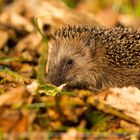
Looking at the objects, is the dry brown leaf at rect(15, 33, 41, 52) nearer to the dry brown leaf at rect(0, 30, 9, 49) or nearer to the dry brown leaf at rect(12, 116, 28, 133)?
the dry brown leaf at rect(0, 30, 9, 49)

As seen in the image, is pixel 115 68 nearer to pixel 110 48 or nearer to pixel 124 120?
pixel 110 48

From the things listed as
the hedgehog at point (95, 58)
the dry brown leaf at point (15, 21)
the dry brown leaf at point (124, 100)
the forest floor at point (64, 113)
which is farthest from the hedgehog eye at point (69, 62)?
the dry brown leaf at point (15, 21)

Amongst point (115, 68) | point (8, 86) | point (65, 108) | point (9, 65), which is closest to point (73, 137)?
point (65, 108)

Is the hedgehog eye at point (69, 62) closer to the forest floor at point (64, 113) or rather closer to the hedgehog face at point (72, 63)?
the hedgehog face at point (72, 63)

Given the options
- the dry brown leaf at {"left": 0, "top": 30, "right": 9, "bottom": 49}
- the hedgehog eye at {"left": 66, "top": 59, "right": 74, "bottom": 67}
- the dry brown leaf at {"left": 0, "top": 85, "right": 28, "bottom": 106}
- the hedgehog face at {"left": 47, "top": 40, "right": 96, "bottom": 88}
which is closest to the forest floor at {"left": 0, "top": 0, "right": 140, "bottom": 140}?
the dry brown leaf at {"left": 0, "top": 85, "right": 28, "bottom": 106}

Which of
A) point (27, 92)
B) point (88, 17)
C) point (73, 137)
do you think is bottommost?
point (73, 137)

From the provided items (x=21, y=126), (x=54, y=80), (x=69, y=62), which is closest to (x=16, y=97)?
(x=21, y=126)

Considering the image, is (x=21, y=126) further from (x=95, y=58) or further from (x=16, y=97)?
(x=95, y=58)

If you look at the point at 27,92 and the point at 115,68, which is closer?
the point at 27,92
